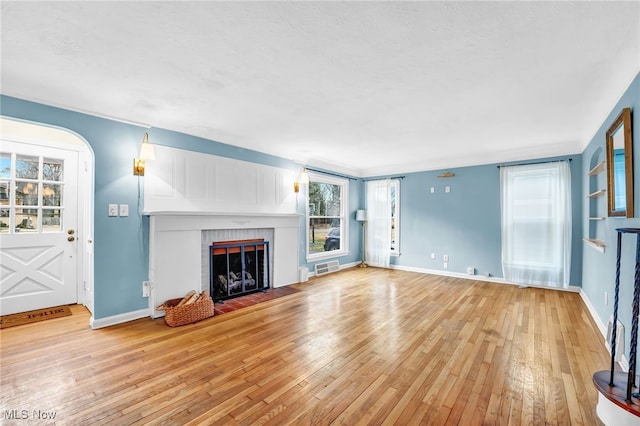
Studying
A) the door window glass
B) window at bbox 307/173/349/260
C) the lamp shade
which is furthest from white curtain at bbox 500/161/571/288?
the door window glass

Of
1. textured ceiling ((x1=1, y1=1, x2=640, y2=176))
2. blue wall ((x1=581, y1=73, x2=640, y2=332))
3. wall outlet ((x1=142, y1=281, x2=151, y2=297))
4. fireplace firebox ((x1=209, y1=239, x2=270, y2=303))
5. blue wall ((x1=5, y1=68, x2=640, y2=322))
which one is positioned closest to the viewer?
textured ceiling ((x1=1, y1=1, x2=640, y2=176))

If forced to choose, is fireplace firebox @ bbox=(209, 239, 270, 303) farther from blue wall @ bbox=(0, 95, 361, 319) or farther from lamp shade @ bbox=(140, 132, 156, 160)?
lamp shade @ bbox=(140, 132, 156, 160)

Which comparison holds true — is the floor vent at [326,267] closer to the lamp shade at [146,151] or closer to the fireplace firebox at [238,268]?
the fireplace firebox at [238,268]

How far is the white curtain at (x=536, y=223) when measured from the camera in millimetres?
4453

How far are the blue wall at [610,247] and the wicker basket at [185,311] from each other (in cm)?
391

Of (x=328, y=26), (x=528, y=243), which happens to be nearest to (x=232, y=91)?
(x=328, y=26)

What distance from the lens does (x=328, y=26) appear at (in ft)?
5.57

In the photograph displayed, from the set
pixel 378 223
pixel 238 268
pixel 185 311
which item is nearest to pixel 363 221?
pixel 378 223

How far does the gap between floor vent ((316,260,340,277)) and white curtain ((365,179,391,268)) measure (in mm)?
1035

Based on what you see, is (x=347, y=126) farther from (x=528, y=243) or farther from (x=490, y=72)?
(x=528, y=243)

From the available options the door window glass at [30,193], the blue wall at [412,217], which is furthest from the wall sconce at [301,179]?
the door window glass at [30,193]

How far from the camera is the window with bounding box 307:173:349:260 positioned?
18.9 ft

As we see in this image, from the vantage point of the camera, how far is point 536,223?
4680 mm

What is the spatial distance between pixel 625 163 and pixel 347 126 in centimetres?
256
